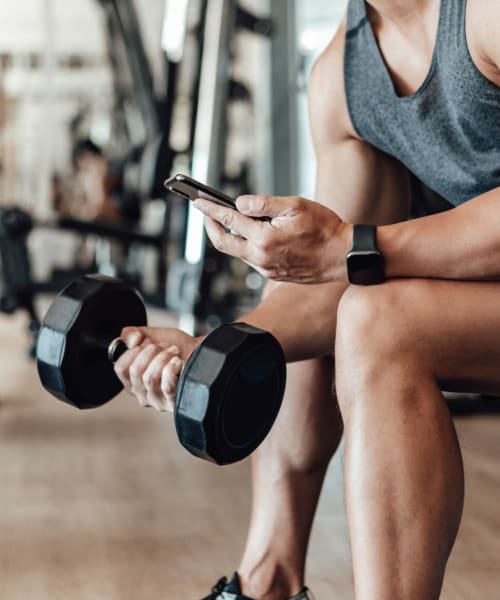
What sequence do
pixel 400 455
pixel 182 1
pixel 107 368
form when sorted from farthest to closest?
pixel 182 1
pixel 107 368
pixel 400 455

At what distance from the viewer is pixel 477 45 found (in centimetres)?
86

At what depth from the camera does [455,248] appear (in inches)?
31.9

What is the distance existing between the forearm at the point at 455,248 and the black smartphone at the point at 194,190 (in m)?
0.17

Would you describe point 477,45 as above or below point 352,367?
above

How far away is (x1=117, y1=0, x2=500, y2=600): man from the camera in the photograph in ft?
2.38

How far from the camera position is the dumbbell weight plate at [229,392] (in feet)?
2.57

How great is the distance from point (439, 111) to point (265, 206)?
264 mm

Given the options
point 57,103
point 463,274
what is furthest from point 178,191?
→ point 57,103

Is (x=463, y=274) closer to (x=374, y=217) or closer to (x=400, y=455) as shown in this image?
(x=400, y=455)

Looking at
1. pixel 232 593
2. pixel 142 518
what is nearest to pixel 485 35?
pixel 232 593

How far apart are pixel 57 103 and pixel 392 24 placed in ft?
22.6

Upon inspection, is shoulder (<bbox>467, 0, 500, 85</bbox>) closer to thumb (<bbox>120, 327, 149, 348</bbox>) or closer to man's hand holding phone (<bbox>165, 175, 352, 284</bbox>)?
man's hand holding phone (<bbox>165, 175, 352, 284</bbox>)

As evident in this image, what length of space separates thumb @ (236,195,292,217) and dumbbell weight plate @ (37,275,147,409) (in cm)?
24

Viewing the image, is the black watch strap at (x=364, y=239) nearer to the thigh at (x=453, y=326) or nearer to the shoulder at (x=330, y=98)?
the thigh at (x=453, y=326)
